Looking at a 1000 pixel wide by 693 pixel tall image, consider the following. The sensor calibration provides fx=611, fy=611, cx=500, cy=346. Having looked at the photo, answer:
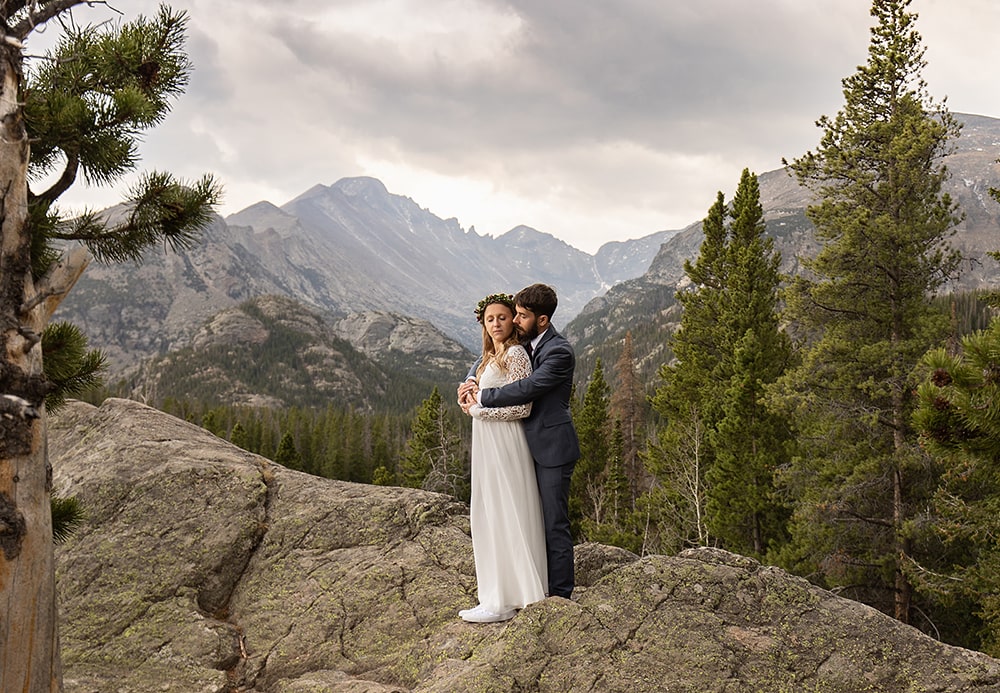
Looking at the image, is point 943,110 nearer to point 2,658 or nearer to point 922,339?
point 922,339

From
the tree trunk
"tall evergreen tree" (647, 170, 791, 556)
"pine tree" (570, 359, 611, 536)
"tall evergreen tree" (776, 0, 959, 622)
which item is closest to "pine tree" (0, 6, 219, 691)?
the tree trunk

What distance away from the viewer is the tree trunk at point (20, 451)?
156 inches

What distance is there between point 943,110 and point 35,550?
19.8m

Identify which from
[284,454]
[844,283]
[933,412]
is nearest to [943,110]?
[844,283]

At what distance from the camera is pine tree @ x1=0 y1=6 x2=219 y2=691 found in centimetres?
402

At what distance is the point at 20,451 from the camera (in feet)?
13.2

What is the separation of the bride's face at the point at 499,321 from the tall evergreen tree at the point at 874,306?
12310 mm

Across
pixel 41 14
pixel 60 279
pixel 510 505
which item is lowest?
pixel 510 505

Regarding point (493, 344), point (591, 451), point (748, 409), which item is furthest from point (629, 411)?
point (493, 344)

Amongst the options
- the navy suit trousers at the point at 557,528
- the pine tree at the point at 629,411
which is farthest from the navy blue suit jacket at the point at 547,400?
the pine tree at the point at 629,411

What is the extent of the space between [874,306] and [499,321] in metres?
13.9

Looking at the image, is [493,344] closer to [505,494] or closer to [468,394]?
[468,394]

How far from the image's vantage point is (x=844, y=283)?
51.9 ft

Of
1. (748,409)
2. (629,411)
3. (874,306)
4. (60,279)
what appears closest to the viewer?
(60,279)
